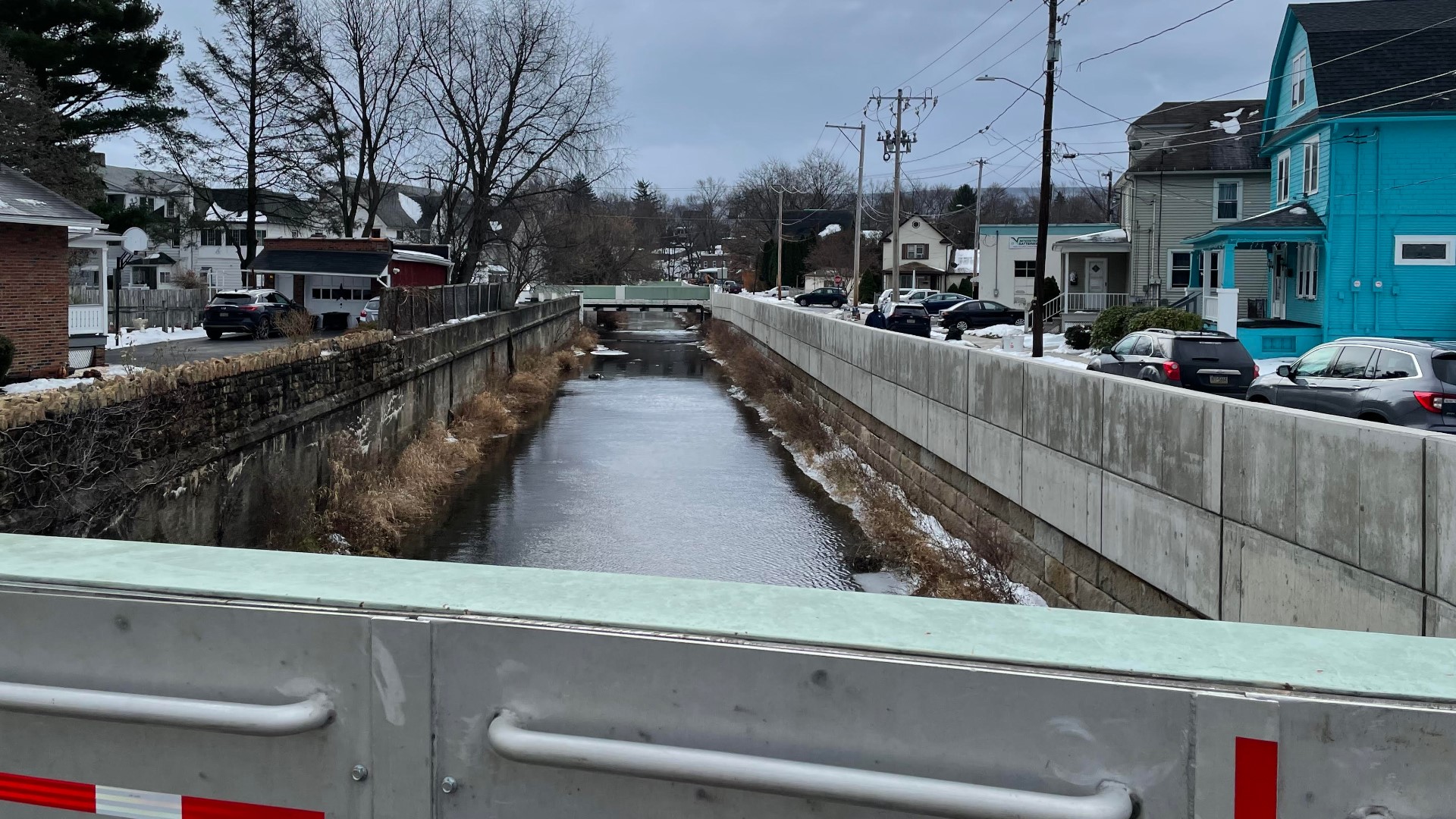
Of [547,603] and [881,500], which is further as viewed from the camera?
[881,500]

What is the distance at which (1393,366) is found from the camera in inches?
591

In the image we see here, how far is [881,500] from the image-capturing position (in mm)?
18422

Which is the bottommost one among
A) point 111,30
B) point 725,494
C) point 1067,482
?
point 725,494

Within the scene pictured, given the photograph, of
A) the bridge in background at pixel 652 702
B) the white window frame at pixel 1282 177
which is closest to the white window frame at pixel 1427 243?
the white window frame at pixel 1282 177

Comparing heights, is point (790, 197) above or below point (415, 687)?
above

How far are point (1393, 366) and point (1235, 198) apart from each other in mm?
34599

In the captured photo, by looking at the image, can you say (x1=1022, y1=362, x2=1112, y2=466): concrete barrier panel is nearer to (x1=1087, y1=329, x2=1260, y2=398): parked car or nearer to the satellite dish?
(x1=1087, y1=329, x2=1260, y2=398): parked car

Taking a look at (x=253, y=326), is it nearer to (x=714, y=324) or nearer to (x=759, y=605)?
(x=759, y=605)

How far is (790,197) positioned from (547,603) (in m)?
158

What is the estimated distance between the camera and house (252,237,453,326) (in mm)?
40688

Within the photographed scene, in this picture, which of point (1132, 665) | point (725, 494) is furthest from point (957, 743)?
point (725, 494)

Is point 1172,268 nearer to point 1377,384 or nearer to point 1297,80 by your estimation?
point 1297,80

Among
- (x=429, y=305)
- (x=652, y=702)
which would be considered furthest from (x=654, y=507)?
(x=652, y=702)

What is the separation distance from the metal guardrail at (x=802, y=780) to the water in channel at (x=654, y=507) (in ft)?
34.1
